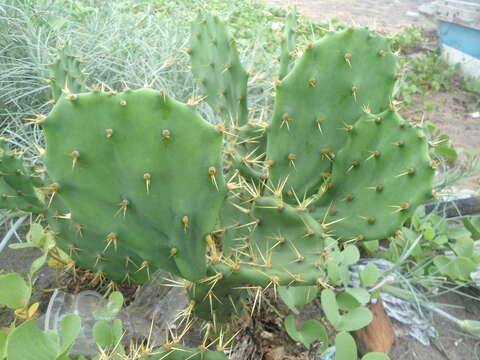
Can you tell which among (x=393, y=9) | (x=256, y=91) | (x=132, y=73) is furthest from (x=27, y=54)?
(x=393, y=9)

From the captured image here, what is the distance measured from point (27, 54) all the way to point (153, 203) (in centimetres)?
217

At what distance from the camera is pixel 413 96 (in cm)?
400

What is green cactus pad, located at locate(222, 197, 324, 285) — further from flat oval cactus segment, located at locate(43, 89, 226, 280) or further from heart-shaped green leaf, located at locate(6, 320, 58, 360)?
heart-shaped green leaf, located at locate(6, 320, 58, 360)

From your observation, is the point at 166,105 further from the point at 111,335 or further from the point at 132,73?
the point at 132,73

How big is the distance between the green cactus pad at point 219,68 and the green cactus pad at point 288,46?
16cm

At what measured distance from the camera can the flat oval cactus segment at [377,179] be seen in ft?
4.13

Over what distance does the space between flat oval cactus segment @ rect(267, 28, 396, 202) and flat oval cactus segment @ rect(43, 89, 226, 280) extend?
1.58 feet

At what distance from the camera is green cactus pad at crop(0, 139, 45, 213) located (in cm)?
127

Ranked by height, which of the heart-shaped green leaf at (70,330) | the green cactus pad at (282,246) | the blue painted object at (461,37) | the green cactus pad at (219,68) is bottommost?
the blue painted object at (461,37)

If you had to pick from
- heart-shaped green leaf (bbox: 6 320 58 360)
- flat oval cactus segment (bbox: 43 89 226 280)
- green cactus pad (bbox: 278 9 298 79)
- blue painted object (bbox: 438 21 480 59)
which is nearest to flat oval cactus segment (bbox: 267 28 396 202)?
green cactus pad (bbox: 278 9 298 79)

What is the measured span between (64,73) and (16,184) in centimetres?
38

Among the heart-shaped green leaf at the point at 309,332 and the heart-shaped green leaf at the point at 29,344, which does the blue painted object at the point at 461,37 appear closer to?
the heart-shaped green leaf at the point at 309,332

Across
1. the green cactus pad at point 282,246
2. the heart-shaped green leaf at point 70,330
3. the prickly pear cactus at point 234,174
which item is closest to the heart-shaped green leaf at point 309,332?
the prickly pear cactus at point 234,174

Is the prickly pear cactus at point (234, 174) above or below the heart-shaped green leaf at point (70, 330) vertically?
above
